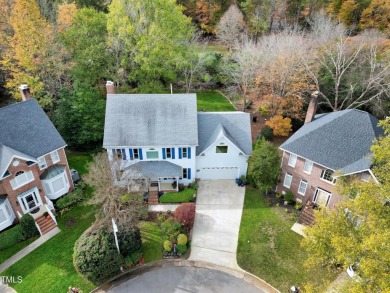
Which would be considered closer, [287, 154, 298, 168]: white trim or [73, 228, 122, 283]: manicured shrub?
[73, 228, 122, 283]: manicured shrub

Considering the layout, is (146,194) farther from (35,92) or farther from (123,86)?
(35,92)

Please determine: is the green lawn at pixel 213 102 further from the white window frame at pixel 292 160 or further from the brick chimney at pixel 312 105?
the white window frame at pixel 292 160

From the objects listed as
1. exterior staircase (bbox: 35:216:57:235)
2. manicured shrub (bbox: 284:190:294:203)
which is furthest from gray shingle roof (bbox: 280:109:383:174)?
exterior staircase (bbox: 35:216:57:235)

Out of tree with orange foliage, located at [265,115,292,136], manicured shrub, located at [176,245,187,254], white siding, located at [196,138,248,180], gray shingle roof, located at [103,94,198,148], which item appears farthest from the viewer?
tree with orange foliage, located at [265,115,292,136]

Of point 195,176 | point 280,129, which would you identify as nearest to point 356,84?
point 280,129

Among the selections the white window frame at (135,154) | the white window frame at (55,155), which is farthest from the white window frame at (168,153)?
the white window frame at (55,155)

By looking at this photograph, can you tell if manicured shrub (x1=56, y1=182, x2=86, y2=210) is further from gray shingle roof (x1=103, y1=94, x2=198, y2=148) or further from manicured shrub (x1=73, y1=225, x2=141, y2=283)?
manicured shrub (x1=73, y1=225, x2=141, y2=283)
